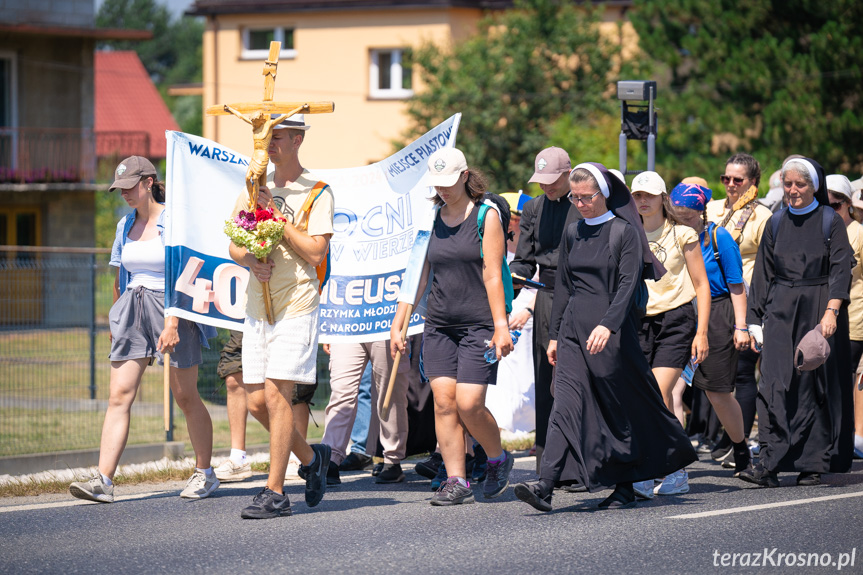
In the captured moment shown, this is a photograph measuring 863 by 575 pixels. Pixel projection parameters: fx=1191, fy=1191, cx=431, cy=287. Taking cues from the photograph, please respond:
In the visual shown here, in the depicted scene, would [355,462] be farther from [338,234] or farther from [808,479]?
[808,479]

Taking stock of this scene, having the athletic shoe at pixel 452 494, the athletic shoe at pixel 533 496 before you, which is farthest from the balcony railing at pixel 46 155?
the athletic shoe at pixel 533 496

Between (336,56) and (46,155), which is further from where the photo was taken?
(336,56)

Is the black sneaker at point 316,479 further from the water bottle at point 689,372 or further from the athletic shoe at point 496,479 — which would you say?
the water bottle at point 689,372

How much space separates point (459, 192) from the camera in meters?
7.35

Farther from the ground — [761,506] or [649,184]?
[649,184]

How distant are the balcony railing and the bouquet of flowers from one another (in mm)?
23268

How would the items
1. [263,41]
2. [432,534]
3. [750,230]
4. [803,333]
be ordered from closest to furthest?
[432,534]
[803,333]
[750,230]
[263,41]

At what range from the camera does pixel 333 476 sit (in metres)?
8.30

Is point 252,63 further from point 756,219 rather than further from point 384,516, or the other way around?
point 384,516

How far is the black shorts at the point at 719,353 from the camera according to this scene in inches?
329

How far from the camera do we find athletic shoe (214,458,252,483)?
326 inches

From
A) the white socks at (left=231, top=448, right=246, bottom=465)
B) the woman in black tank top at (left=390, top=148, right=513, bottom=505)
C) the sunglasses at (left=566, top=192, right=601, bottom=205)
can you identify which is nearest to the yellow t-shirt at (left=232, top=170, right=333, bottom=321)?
the woman in black tank top at (left=390, top=148, right=513, bottom=505)

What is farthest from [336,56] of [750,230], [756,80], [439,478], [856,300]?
[439,478]

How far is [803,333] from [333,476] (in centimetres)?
341
